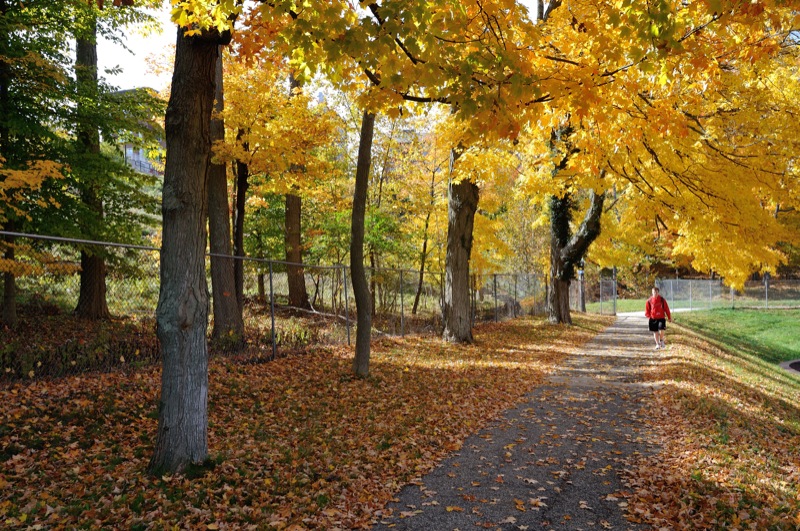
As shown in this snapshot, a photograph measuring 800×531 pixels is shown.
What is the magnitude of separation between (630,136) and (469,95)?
5.67 metres

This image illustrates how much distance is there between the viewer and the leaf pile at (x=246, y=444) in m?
4.43

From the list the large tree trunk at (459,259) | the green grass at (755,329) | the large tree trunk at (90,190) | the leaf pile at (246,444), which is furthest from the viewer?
the green grass at (755,329)

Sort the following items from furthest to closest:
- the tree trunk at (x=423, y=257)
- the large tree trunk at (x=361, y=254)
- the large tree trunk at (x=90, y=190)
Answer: the tree trunk at (x=423, y=257) < the large tree trunk at (x=361, y=254) < the large tree trunk at (x=90, y=190)

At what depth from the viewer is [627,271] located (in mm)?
49844

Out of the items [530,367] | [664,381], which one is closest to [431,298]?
[530,367]

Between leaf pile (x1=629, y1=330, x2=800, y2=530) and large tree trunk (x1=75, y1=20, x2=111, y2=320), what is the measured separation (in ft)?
23.7

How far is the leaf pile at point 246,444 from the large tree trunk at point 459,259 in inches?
191

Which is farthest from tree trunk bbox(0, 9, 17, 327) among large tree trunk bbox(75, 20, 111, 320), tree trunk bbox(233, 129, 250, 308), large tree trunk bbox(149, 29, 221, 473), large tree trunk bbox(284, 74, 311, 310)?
large tree trunk bbox(284, 74, 311, 310)

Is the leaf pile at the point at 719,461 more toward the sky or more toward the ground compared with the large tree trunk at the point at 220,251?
more toward the ground

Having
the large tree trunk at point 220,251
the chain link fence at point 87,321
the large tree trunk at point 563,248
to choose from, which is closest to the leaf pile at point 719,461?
the chain link fence at point 87,321

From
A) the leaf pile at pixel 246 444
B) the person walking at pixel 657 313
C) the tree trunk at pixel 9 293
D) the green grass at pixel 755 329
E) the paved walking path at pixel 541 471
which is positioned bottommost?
the green grass at pixel 755 329

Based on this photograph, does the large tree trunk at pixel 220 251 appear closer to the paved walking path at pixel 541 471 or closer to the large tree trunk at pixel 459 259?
the large tree trunk at pixel 459 259

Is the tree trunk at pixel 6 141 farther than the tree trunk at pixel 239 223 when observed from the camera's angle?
No

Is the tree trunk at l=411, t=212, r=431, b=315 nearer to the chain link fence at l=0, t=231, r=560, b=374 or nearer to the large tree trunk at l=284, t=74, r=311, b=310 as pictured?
the large tree trunk at l=284, t=74, r=311, b=310
